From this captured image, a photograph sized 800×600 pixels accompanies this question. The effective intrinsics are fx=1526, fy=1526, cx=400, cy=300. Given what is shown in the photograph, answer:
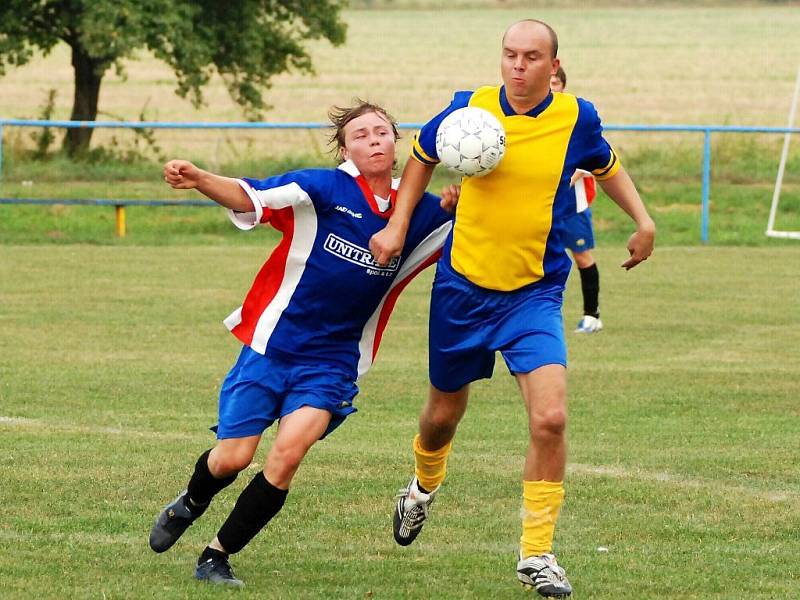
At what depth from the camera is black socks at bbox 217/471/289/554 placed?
5250 millimetres

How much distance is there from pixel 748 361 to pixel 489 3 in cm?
8361

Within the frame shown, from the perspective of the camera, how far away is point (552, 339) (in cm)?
541

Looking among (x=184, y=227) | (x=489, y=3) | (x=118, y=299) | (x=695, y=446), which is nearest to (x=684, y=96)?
(x=184, y=227)

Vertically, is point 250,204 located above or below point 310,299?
above

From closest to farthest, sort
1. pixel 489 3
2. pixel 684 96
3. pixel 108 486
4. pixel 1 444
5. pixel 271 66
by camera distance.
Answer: pixel 108 486, pixel 1 444, pixel 271 66, pixel 684 96, pixel 489 3

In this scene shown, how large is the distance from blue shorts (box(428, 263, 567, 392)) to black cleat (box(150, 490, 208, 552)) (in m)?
1.05

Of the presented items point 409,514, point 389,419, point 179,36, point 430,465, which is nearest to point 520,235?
point 430,465

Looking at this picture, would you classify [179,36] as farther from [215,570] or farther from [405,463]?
[215,570]

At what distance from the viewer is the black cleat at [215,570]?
5277mm

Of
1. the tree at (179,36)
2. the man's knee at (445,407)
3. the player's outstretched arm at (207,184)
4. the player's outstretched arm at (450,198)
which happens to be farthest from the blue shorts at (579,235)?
the tree at (179,36)

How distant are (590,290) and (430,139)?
6907mm

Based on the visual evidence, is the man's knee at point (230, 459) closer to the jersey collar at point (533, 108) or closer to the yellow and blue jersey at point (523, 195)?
the yellow and blue jersey at point (523, 195)

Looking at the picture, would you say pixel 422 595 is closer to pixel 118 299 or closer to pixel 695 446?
pixel 695 446

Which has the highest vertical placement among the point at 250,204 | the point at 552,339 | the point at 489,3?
the point at 250,204
